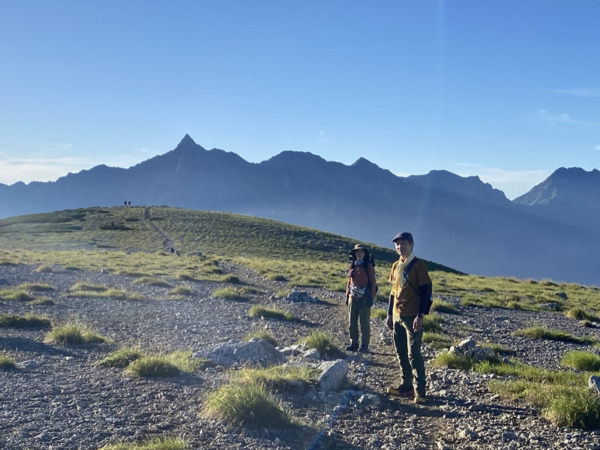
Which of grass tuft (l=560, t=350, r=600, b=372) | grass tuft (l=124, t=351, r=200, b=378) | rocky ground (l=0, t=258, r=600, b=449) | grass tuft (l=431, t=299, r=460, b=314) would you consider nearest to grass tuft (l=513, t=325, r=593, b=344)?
rocky ground (l=0, t=258, r=600, b=449)

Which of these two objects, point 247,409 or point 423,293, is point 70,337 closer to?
point 247,409

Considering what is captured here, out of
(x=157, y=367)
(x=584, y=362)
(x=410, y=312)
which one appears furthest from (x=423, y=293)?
(x=584, y=362)

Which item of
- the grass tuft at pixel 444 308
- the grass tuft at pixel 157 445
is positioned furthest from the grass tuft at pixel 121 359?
the grass tuft at pixel 444 308

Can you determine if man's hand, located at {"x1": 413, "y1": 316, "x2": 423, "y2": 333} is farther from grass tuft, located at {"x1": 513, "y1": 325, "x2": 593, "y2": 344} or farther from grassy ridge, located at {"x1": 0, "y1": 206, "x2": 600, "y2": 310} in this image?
grassy ridge, located at {"x1": 0, "y1": 206, "x2": 600, "y2": 310}

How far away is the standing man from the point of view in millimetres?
8625

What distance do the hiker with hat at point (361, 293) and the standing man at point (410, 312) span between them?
3.61 meters

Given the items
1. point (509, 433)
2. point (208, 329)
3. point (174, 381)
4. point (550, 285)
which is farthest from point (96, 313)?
point (550, 285)

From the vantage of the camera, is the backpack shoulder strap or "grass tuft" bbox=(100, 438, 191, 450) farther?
the backpack shoulder strap

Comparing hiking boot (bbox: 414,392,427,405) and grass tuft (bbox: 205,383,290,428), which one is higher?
grass tuft (bbox: 205,383,290,428)

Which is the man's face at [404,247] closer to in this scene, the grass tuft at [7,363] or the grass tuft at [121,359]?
the grass tuft at [121,359]

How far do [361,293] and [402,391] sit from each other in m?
4.06

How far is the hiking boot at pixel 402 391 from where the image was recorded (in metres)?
9.02

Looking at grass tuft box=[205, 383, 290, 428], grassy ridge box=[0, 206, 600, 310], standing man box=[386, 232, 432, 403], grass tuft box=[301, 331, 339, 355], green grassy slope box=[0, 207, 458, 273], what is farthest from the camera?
green grassy slope box=[0, 207, 458, 273]

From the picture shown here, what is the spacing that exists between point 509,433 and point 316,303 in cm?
1659
